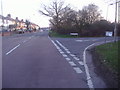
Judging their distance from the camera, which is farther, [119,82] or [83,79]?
[83,79]

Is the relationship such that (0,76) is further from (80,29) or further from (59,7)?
(59,7)

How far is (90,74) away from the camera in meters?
7.45

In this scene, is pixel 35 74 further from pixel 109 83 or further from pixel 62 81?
pixel 109 83

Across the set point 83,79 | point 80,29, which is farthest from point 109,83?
point 80,29

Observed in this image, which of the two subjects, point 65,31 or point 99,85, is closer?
point 99,85

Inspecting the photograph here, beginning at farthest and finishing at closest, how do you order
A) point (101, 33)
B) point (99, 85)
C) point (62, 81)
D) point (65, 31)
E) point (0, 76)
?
point (65, 31)
point (101, 33)
point (0, 76)
point (62, 81)
point (99, 85)

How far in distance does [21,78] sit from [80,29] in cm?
3677

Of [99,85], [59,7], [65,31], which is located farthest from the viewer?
[59,7]

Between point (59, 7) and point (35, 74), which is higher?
point (59, 7)

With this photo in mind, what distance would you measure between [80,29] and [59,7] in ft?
68.2

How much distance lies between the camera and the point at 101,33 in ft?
140

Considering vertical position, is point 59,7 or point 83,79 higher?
point 59,7

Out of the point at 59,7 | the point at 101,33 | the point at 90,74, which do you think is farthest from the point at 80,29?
the point at 90,74

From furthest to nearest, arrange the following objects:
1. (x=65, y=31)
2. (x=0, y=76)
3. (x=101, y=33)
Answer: (x=65, y=31), (x=101, y=33), (x=0, y=76)
